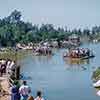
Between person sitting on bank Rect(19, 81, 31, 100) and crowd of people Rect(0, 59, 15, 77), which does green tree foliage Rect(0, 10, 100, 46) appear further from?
person sitting on bank Rect(19, 81, 31, 100)

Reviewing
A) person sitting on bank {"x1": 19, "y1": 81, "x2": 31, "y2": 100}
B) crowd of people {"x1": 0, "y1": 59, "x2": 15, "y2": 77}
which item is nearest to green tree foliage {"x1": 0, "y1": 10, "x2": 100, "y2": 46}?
crowd of people {"x1": 0, "y1": 59, "x2": 15, "y2": 77}

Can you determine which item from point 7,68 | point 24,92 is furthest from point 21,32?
point 24,92

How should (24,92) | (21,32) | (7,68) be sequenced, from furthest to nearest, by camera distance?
(21,32), (7,68), (24,92)

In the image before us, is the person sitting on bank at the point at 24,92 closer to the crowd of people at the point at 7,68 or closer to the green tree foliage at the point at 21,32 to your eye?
the crowd of people at the point at 7,68

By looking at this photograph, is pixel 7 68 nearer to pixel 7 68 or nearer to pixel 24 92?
pixel 7 68

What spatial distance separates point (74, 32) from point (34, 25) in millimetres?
20711

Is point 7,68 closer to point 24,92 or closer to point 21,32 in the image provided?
point 24,92

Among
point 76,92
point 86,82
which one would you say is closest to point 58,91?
point 76,92

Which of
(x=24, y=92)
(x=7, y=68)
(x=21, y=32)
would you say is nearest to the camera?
(x=24, y=92)

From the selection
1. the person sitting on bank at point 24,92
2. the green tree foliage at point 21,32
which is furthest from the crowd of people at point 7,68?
the green tree foliage at point 21,32

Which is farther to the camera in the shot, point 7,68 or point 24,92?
point 7,68

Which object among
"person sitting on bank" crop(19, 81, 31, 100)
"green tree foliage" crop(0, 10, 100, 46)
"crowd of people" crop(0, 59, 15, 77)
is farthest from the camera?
"green tree foliage" crop(0, 10, 100, 46)

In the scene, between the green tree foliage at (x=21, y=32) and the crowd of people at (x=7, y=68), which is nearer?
the crowd of people at (x=7, y=68)

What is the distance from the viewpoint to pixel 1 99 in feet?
68.3
